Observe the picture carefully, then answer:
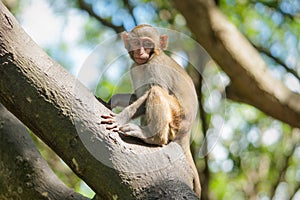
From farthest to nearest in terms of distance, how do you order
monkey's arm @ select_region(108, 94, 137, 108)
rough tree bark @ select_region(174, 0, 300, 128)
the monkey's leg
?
rough tree bark @ select_region(174, 0, 300, 128)
monkey's arm @ select_region(108, 94, 137, 108)
the monkey's leg

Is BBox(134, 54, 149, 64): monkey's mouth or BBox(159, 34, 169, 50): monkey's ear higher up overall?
BBox(159, 34, 169, 50): monkey's ear

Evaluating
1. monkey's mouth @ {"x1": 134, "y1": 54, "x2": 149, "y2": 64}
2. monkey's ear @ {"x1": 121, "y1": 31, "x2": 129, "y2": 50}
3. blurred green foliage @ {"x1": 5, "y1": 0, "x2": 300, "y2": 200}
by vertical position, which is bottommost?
blurred green foliage @ {"x1": 5, "y1": 0, "x2": 300, "y2": 200}

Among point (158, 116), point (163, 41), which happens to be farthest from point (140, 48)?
point (158, 116)

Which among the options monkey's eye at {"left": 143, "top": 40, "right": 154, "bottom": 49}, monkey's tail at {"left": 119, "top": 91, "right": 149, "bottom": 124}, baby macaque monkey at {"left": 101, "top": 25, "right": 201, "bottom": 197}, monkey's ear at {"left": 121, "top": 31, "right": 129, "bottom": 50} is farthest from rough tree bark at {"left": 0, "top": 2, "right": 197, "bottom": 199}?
monkey's eye at {"left": 143, "top": 40, "right": 154, "bottom": 49}

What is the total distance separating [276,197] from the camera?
31.8ft

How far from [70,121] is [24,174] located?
0.59m

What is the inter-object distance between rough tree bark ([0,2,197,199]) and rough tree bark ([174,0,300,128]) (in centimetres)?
272

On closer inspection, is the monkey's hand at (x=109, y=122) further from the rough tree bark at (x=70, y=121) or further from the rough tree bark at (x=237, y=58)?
the rough tree bark at (x=237, y=58)

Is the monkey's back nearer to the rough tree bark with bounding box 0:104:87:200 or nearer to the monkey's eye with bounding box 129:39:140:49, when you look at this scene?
the monkey's eye with bounding box 129:39:140:49

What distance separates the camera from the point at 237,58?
520 cm

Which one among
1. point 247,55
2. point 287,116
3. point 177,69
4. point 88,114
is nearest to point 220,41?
point 247,55

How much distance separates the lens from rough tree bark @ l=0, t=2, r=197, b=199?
8.04ft

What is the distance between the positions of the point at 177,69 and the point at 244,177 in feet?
22.2

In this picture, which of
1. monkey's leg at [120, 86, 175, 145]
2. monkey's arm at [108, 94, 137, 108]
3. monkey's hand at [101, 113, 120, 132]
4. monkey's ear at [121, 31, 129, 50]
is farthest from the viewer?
monkey's ear at [121, 31, 129, 50]
